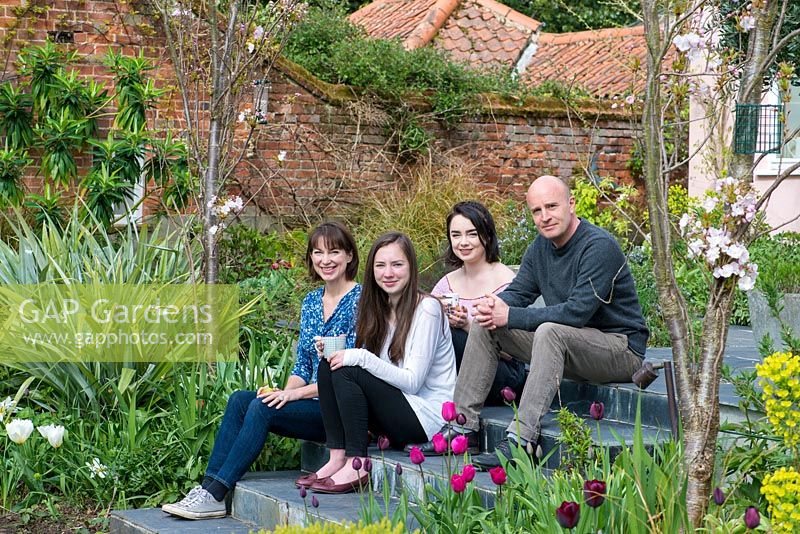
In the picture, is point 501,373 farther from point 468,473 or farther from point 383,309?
point 468,473

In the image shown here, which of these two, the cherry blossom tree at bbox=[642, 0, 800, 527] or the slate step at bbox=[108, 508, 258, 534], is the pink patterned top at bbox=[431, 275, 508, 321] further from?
the cherry blossom tree at bbox=[642, 0, 800, 527]

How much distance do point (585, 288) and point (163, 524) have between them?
1.99 metres

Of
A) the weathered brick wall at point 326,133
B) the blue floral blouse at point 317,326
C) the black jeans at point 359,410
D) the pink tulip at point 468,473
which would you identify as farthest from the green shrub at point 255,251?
the pink tulip at point 468,473

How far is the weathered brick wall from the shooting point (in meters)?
9.38

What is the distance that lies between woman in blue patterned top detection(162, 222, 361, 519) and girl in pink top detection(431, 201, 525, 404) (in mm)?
478

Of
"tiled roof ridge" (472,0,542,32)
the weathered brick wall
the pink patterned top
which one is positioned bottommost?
the pink patterned top

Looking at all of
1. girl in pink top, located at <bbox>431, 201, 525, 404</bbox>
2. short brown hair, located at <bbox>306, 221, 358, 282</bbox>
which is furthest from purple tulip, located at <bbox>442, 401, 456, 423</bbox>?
short brown hair, located at <bbox>306, 221, 358, 282</bbox>

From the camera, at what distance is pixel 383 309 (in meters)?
4.62

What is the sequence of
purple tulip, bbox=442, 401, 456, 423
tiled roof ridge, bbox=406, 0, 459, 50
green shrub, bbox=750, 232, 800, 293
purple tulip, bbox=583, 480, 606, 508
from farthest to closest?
tiled roof ridge, bbox=406, 0, 459, 50 → green shrub, bbox=750, 232, 800, 293 → purple tulip, bbox=442, 401, 456, 423 → purple tulip, bbox=583, 480, 606, 508

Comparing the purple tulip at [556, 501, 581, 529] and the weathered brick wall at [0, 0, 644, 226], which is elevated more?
the weathered brick wall at [0, 0, 644, 226]

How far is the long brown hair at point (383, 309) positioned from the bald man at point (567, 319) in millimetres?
284

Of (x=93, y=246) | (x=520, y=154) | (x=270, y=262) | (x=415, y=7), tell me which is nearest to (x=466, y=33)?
(x=415, y=7)

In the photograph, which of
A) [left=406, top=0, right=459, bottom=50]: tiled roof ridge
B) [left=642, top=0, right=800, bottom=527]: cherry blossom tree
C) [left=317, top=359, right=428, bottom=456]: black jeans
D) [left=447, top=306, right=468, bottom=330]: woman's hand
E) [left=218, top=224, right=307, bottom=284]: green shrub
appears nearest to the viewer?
[left=642, top=0, right=800, bottom=527]: cherry blossom tree

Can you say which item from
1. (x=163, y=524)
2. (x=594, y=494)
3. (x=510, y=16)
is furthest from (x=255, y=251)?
(x=510, y=16)
